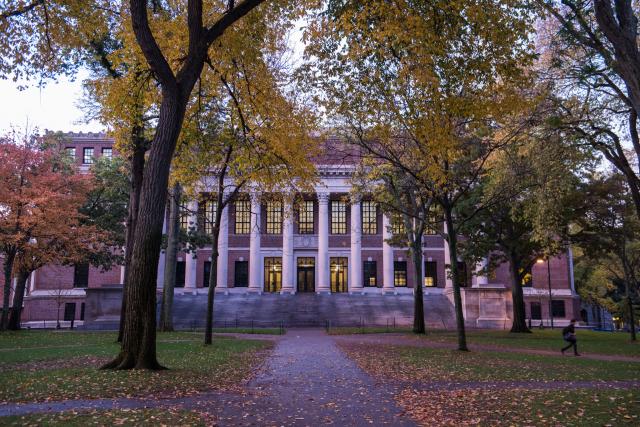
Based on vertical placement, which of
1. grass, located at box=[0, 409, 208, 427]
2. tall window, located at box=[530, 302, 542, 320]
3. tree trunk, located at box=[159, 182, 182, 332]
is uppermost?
tree trunk, located at box=[159, 182, 182, 332]

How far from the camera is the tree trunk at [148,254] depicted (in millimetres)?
10930

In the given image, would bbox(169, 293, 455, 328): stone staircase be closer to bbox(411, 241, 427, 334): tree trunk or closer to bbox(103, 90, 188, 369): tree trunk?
bbox(411, 241, 427, 334): tree trunk

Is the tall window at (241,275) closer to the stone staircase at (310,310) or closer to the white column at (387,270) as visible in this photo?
the stone staircase at (310,310)

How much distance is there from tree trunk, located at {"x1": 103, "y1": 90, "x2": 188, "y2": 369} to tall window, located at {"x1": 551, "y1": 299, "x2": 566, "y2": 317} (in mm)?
51143

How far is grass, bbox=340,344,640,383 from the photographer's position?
38.8 ft

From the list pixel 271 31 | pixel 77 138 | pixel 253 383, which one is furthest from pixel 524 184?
pixel 77 138

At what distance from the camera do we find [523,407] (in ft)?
26.3

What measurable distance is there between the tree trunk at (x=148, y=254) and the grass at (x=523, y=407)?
5416mm

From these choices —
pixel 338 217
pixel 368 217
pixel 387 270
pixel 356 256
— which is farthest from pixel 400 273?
pixel 338 217

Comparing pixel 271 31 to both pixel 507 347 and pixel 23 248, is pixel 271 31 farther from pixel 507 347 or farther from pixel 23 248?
pixel 23 248

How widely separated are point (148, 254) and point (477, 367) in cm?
871

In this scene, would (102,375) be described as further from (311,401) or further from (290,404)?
(311,401)

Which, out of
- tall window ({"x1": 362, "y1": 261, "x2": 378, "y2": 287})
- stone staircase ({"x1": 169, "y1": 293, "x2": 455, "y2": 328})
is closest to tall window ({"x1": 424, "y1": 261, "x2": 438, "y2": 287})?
stone staircase ({"x1": 169, "y1": 293, "x2": 455, "y2": 328})

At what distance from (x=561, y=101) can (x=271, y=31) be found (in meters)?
9.87
